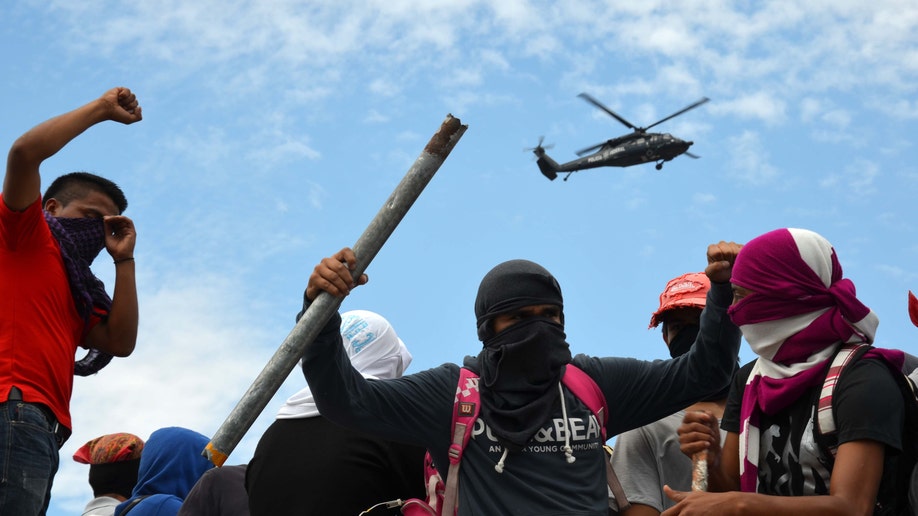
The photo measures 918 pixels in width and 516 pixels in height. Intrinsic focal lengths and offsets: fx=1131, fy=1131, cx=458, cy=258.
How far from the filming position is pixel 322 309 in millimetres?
4191

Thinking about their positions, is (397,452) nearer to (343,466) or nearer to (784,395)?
(343,466)

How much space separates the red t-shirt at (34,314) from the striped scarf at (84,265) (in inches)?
3.0

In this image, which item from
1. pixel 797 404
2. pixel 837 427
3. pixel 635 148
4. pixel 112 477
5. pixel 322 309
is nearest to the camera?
pixel 837 427

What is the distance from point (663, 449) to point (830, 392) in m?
1.30

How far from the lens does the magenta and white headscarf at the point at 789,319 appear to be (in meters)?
3.91

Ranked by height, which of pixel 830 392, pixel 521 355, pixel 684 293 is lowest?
pixel 830 392

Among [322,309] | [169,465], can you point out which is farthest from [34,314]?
[169,465]

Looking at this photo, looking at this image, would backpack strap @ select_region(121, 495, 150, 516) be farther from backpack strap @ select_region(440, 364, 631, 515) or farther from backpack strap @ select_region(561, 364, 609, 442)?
backpack strap @ select_region(561, 364, 609, 442)

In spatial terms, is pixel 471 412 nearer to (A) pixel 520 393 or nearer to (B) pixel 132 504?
(A) pixel 520 393

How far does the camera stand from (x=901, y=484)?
3736 millimetres

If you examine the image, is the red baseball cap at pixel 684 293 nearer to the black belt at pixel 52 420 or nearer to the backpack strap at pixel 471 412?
the backpack strap at pixel 471 412

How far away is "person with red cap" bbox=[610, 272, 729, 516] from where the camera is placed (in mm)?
4777

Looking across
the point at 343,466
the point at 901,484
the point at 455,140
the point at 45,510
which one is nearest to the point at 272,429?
the point at 343,466

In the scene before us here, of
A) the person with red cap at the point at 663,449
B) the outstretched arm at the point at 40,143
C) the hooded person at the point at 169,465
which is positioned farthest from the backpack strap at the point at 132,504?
the person with red cap at the point at 663,449
